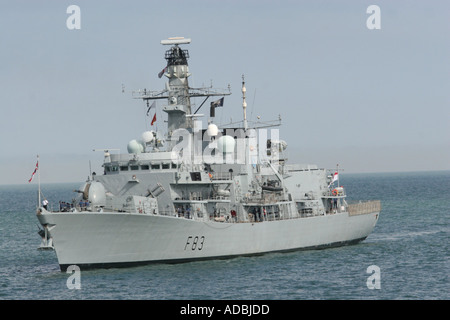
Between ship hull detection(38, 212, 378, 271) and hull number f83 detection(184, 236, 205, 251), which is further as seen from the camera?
hull number f83 detection(184, 236, 205, 251)

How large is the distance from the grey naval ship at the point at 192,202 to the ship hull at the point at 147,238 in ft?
0.15

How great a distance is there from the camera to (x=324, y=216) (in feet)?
142

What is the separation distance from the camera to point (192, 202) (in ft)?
122

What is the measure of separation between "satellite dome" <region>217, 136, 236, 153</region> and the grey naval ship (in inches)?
2.2

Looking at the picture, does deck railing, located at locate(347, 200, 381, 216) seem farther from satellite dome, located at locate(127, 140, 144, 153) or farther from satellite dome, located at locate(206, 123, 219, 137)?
satellite dome, located at locate(127, 140, 144, 153)

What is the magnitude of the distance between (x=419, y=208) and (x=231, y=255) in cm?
4359

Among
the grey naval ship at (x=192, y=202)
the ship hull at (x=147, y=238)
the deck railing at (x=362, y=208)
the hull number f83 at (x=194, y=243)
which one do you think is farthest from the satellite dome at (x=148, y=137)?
the deck railing at (x=362, y=208)

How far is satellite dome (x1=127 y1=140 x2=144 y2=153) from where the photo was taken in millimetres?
39406

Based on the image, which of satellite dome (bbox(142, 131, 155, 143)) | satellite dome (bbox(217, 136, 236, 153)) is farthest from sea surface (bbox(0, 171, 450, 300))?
satellite dome (bbox(142, 131, 155, 143))

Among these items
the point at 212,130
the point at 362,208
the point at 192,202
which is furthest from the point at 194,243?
the point at 362,208

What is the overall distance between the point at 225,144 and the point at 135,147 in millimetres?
4972

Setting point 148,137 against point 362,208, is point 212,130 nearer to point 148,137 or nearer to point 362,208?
point 148,137
